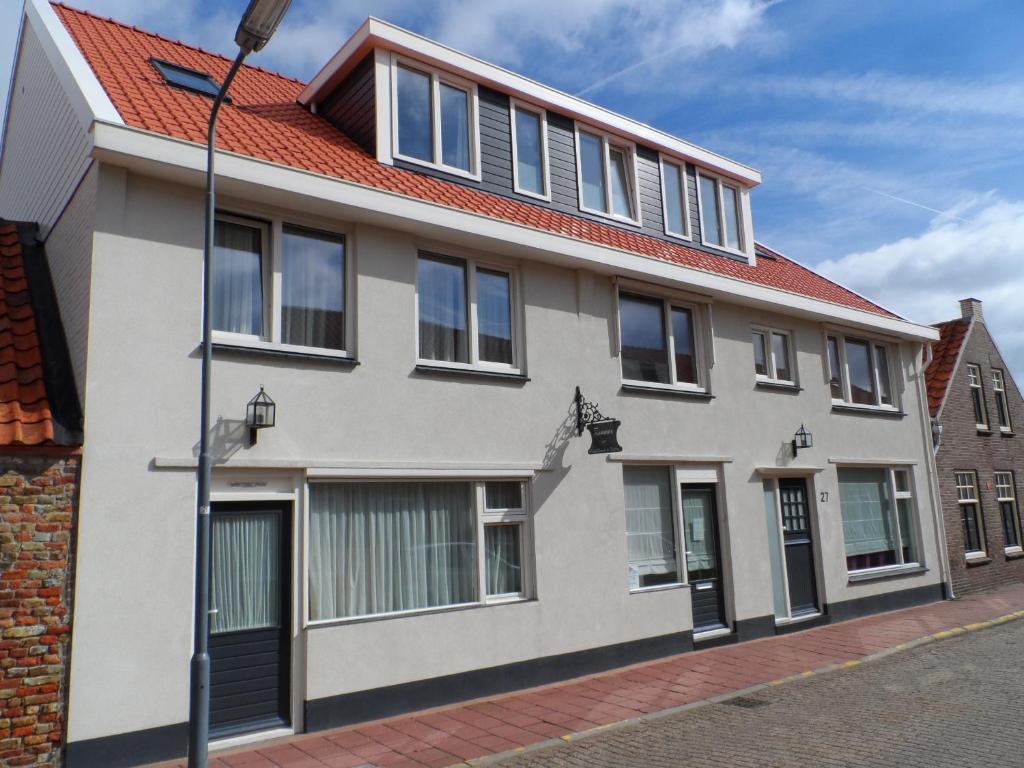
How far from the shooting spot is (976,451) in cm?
1900

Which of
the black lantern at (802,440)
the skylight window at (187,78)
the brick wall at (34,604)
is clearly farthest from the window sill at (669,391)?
the brick wall at (34,604)

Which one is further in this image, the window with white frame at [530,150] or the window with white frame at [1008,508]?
the window with white frame at [1008,508]

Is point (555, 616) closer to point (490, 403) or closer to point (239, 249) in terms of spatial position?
point (490, 403)

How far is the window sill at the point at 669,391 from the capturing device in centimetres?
1182

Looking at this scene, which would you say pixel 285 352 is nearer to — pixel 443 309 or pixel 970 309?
pixel 443 309

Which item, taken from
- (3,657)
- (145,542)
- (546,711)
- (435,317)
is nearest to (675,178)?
(435,317)

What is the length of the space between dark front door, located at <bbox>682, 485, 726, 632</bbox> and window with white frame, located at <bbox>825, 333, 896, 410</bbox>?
15.1ft

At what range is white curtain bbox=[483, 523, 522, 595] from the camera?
993cm

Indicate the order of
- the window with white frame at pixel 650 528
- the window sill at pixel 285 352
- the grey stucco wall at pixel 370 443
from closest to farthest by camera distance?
the grey stucco wall at pixel 370 443, the window sill at pixel 285 352, the window with white frame at pixel 650 528

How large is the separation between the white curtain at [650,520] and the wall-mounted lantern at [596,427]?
1175mm

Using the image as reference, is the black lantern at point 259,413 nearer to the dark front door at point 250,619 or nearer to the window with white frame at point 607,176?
the dark front door at point 250,619

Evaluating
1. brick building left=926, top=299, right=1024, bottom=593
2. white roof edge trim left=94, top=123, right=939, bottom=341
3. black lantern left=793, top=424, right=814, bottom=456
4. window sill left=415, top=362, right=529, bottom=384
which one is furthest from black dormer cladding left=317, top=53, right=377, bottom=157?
brick building left=926, top=299, right=1024, bottom=593

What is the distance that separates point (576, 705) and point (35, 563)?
5627 millimetres

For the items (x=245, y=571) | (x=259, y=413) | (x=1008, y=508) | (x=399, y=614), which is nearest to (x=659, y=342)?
(x=399, y=614)
